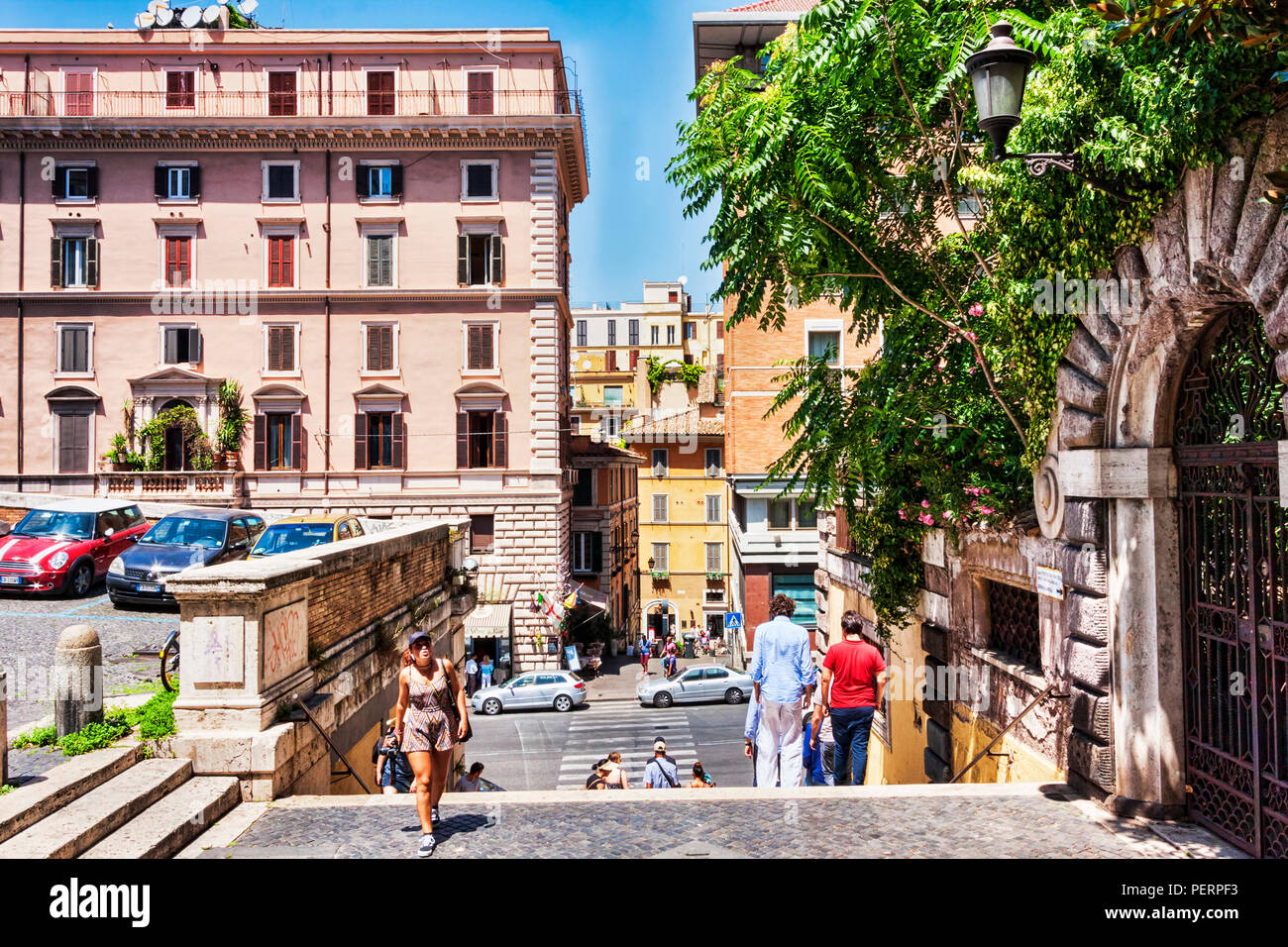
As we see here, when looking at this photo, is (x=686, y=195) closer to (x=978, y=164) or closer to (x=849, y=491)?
(x=978, y=164)

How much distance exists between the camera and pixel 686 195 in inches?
396

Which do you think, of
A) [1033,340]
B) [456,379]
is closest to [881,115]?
[1033,340]

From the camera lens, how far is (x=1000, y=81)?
20.5ft

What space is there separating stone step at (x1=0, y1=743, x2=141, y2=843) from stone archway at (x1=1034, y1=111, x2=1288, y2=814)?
295 inches

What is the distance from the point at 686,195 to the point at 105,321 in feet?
96.7

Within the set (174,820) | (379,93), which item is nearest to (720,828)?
(174,820)

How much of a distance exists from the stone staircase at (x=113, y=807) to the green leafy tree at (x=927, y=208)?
22.6 ft

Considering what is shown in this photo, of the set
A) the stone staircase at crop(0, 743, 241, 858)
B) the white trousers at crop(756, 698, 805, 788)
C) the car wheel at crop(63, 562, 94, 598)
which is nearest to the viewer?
the stone staircase at crop(0, 743, 241, 858)

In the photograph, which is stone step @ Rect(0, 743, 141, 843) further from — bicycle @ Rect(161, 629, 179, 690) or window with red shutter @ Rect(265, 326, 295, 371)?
window with red shutter @ Rect(265, 326, 295, 371)

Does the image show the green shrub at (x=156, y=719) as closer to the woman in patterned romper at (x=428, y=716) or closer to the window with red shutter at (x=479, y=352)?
the woman in patterned romper at (x=428, y=716)

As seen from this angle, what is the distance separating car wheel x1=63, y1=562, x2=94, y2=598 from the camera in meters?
16.8

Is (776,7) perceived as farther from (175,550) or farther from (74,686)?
(74,686)

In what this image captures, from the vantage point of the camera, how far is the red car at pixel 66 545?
54.0ft

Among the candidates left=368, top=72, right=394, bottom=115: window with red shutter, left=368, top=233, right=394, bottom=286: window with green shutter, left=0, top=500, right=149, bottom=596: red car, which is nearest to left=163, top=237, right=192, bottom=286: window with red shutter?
left=368, top=233, right=394, bottom=286: window with green shutter
